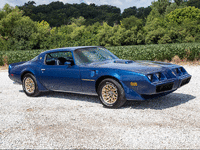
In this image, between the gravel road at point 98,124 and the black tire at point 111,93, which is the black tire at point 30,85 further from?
the black tire at point 111,93

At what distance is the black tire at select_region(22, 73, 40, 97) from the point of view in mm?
7355

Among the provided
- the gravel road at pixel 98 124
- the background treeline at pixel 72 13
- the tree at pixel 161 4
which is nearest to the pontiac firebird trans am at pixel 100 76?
the gravel road at pixel 98 124

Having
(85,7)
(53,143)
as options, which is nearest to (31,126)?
(53,143)

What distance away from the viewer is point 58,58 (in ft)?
22.9

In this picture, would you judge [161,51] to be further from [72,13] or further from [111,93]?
[72,13]

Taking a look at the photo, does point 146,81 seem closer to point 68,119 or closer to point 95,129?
point 95,129

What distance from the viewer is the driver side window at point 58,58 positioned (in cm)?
685

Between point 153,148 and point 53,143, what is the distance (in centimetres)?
162

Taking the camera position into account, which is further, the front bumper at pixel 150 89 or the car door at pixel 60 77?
the car door at pixel 60 77

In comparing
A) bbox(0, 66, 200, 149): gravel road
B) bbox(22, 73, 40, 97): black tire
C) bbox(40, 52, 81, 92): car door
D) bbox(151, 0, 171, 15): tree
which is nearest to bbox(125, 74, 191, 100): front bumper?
bbox(0, 66, 200, 149): gravel road

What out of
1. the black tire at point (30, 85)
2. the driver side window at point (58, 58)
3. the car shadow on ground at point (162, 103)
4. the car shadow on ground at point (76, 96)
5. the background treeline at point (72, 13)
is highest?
the background treeline at point (72, 13)

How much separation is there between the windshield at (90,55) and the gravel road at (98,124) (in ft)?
3.92

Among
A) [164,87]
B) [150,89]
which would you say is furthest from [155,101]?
[150,89]

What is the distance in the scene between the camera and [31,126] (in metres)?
4.79
